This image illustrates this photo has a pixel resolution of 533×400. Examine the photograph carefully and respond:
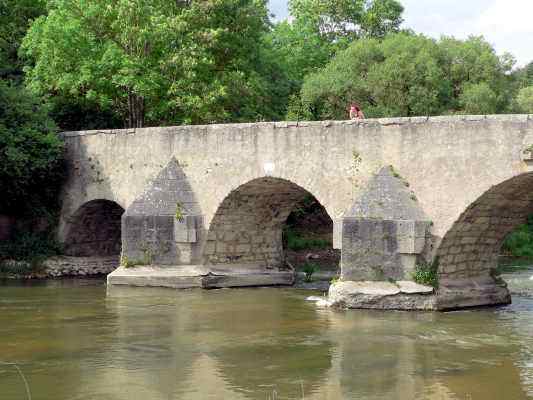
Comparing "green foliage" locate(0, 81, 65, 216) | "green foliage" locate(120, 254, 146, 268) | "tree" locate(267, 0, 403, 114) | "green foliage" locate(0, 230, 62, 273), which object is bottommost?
"green foliage" locate(120, 254, 146, 268)

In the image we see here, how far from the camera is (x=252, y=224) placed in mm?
19609

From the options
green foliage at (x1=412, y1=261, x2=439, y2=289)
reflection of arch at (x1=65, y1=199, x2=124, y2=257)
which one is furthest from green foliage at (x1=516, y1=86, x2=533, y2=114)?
green foliage at (x1=412, y1=261, x2=439, y2=289)

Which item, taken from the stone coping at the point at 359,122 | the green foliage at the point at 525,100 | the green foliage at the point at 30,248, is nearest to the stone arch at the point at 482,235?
the stone coping at the point at 359,122

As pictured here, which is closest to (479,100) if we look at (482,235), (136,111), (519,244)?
(519,244)

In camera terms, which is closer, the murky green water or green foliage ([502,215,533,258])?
the murky green water

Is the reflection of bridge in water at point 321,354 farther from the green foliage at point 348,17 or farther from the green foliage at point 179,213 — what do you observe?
the green foliage at point 348,17

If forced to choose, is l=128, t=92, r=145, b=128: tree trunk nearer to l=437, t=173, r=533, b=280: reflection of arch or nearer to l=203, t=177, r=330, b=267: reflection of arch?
l=203, t=177, r=330, b=267: reflection of arch

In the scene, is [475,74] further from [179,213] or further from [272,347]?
[272,347]

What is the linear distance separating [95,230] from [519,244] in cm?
1361

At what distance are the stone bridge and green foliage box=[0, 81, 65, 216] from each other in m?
0.54

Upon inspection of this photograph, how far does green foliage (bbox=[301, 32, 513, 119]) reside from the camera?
2731cm

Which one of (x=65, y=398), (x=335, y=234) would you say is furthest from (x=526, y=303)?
(x=65, y=398)

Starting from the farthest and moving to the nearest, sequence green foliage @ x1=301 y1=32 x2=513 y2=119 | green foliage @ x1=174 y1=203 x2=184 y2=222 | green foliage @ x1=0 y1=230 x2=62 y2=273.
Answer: green foliage @ x1=301 y1=32 x2=513 y2=119 < green foliage @ x1=0 y1=230 x2=62 y2=273 < green foliage @ x1=174 y1=203 x2=184 y2=222

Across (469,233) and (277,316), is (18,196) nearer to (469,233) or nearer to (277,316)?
(277,316)
